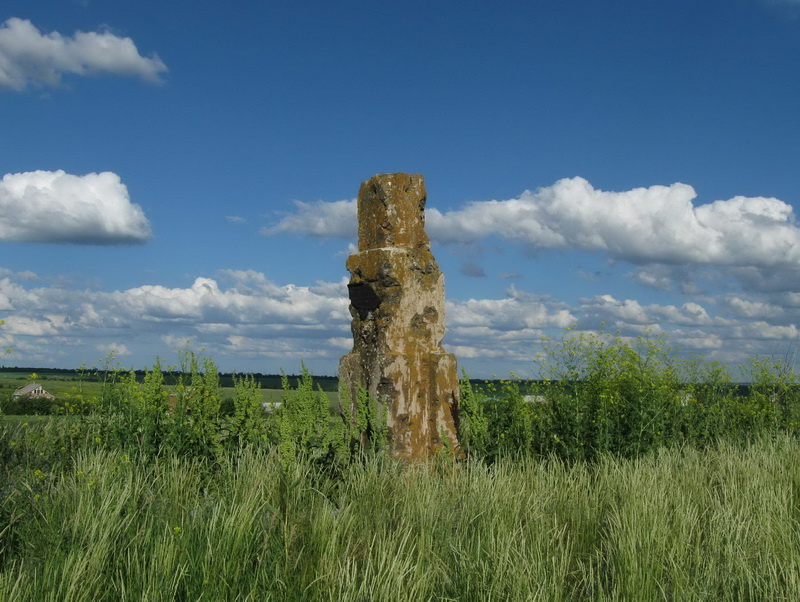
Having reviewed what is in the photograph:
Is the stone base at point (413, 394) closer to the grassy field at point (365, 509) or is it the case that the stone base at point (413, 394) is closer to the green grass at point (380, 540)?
the grassy field at point (365, 509)

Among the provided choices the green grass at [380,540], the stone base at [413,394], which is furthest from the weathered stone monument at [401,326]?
the green grass at [380,540]

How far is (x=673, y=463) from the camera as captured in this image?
308 inches

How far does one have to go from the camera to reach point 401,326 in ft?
24.8

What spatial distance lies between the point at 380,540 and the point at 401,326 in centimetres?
365

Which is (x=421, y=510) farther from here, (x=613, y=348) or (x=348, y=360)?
(x=613, y=348)

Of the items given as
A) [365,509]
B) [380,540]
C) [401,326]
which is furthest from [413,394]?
A: [380,540]

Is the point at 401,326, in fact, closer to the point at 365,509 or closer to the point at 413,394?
the point at 413,394

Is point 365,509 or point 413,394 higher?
point 413,394

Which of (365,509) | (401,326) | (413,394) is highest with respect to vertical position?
(401,326)

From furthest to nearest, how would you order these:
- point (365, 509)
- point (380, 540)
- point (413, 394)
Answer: point (413, 394) → point (365, 509) → point (380, 540)

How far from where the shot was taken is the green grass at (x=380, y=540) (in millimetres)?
3768

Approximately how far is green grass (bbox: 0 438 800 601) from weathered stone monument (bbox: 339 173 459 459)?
122 cm

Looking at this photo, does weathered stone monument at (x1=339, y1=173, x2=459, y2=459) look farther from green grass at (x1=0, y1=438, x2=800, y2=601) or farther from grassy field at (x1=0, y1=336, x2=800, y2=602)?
green grass at (x1=0, y1=438, x2=800, y2=601)

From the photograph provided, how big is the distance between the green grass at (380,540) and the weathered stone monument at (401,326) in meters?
1.22
